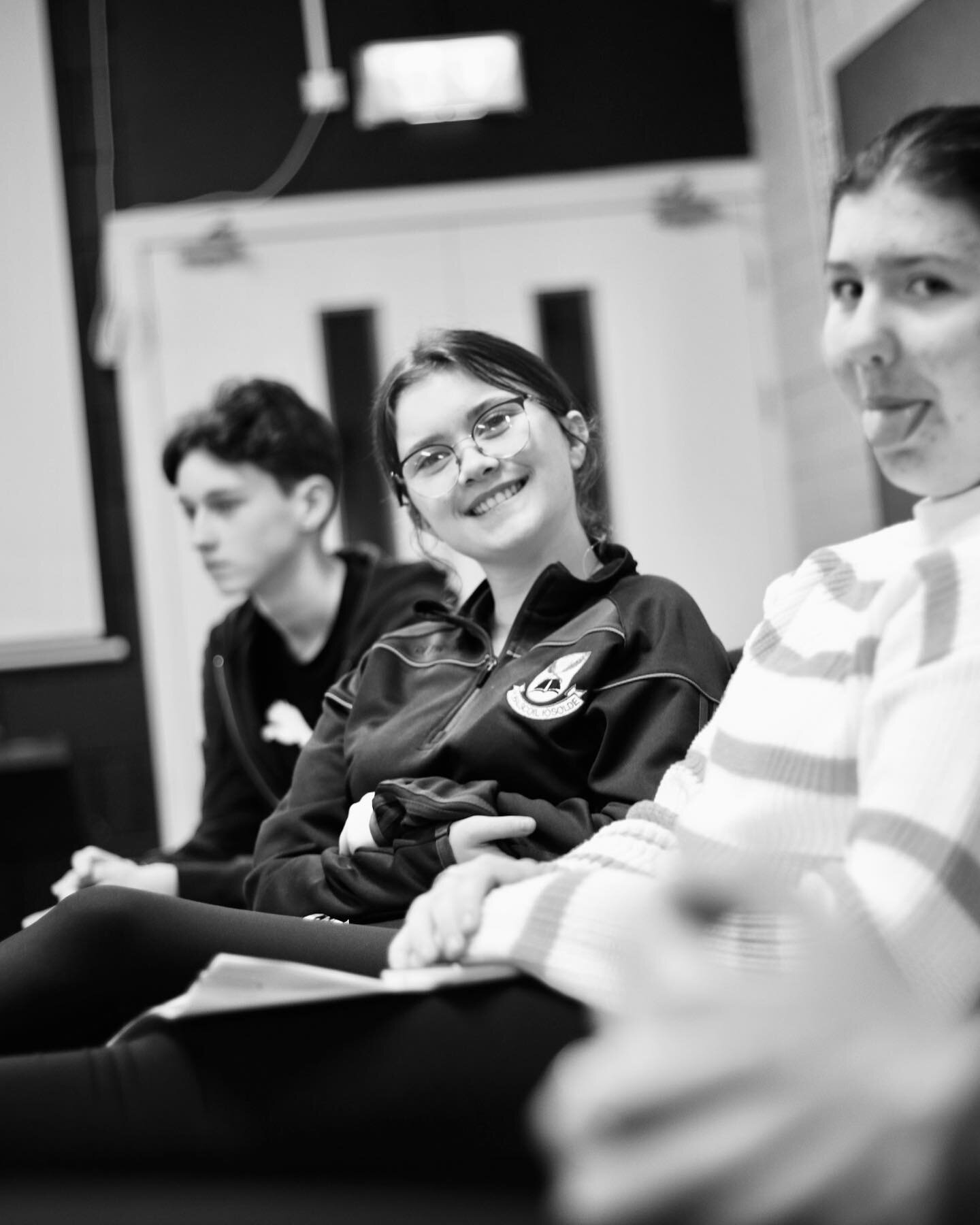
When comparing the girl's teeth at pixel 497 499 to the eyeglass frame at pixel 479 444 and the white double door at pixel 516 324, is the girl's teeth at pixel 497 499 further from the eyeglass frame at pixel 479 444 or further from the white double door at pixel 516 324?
the white double door at pixel 516 324

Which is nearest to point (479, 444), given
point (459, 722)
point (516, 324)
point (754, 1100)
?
point (459, 722)

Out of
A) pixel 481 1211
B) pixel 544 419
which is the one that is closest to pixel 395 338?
pixel 544 419

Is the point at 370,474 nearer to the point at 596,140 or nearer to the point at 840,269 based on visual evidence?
the point at 596,140

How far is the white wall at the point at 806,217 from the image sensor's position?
4.24 meters

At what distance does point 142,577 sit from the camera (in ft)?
14.6

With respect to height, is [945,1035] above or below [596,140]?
below

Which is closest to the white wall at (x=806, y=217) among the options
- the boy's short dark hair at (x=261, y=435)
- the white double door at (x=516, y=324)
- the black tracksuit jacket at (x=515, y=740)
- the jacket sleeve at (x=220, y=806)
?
the white double door at (x=516, y=324)

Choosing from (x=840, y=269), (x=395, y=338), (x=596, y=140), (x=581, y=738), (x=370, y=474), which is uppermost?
(x=596, y=140)

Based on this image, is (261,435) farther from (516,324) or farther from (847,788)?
(516,324)

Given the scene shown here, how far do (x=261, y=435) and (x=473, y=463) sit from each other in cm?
82

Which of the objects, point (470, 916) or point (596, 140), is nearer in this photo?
point (470, 916)

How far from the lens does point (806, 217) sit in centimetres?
443

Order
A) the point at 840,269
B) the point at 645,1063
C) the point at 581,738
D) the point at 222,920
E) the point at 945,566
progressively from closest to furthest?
1. the point at 645,1063
2. the point at 945,566
3. the point at 840,269
4. the point at 222,920
5. the point at 581,738

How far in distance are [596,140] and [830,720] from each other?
3.91 m
